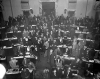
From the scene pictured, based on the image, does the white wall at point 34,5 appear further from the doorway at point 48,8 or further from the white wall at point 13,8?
the white wall at point 13,8

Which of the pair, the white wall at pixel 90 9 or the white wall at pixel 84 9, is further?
the white wall at pixel 84 9

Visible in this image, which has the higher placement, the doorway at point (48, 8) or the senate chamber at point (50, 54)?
the doorway at point (48, 8)

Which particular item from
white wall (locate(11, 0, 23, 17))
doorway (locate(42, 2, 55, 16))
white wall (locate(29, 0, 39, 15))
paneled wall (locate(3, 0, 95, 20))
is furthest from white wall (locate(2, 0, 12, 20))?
doorway (locate(42, 2, 55, 16))

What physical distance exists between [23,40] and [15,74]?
12.7ft

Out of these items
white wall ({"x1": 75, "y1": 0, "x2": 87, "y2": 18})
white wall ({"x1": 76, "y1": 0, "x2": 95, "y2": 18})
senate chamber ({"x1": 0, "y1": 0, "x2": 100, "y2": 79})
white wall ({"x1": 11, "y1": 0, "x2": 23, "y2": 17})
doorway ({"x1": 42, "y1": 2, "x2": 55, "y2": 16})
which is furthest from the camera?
doorway ({"x1": 42, "y1": 2, "x2": 55, "y2": 16})

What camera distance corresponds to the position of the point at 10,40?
10.5m

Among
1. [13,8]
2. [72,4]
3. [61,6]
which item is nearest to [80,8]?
[72,4]

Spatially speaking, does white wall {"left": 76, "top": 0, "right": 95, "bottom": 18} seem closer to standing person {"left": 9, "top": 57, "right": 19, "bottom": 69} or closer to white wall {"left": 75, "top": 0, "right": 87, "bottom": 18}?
white wall {"left": 75, "top": 0, "right": 87, "bottom": 18}

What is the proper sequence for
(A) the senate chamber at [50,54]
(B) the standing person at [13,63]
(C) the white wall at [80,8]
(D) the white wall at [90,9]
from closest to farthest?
1. (A) the senate chamber at [50,54]
2. (B) the standing person at [13,63]
3. (D) the white wall at [90,9]
4. (C) the white wall at [80,8]

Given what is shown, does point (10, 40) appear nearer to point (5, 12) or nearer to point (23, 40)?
point (23, 40)

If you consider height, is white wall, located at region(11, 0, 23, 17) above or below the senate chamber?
above

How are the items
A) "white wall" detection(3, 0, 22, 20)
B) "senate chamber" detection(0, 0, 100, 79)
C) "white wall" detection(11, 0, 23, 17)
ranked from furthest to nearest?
"white wall" detection(11, 0, 23, 17) < "white wall" detection(3, 0, 22, 20) < "senate chamber" detection(0, 0, 100, 79)

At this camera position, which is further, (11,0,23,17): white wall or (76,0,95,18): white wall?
(11,0,23,17): white wall

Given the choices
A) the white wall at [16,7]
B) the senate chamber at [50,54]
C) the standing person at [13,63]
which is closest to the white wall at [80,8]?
the senate chamber at [50,54]
